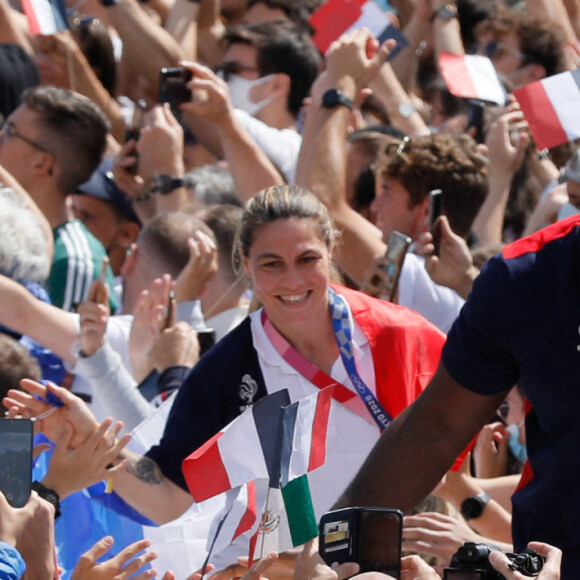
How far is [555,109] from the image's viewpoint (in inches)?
167

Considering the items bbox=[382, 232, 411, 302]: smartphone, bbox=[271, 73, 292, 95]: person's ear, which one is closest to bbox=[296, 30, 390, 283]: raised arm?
bbox=[382, 232, 411, 302]: smartphone

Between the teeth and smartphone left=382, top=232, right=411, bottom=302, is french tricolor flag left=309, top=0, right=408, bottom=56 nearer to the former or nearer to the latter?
smartphone left=382, top=232, right=411, bottom=302

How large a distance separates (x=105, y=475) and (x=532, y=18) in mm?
4565

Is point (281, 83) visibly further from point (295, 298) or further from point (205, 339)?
point (295, 298)

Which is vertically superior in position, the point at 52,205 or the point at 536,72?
the point at 52,205

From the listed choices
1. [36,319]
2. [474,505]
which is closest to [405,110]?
[36,319]

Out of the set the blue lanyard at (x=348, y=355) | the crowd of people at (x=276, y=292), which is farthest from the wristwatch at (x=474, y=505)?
the blue lanyard at (x=348, y=355)

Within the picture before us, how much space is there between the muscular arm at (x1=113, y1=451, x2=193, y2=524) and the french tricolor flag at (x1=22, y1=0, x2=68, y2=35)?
2832mm

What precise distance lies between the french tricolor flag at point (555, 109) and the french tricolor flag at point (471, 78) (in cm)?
163

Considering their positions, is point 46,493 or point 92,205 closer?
point 46,493

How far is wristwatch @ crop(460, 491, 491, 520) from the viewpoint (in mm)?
3832

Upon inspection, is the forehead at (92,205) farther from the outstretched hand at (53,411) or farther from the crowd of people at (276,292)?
the outstretched hand at (53,411)

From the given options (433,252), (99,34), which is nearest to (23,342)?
(433,252)

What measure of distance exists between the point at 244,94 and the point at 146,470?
3.39 metres
